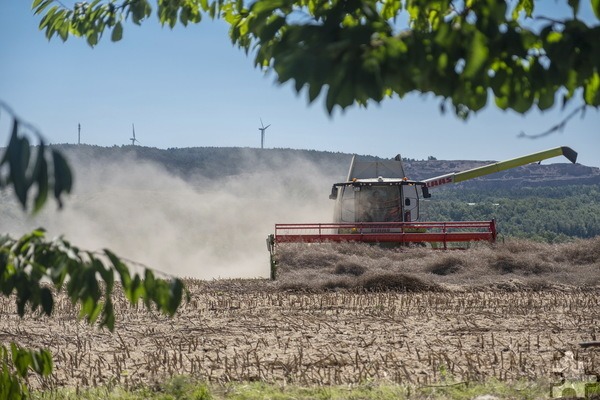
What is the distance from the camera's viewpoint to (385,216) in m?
22.3

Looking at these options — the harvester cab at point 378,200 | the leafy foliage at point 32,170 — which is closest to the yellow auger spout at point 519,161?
the harvester cab at point 378,200

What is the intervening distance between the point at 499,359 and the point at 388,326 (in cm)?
240

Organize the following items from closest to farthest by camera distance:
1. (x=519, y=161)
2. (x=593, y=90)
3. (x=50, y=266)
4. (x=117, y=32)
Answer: (x=50, y=266) < (x=593, y=90) < (x=117, y=32) < (x=519, y=161)

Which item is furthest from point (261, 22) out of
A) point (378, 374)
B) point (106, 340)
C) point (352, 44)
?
point (106, 340)

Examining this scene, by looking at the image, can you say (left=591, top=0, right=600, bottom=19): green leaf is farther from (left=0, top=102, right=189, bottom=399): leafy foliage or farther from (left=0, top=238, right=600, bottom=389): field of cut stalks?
(left=0, top=238, right=600, bottom=389): field of cut stalks

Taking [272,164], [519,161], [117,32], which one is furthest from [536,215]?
[117,32]

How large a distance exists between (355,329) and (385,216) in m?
13.4

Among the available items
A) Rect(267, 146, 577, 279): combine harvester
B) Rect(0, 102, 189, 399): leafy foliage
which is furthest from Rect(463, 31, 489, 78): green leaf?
Rect(267, 146, 577, 279): combine harvester

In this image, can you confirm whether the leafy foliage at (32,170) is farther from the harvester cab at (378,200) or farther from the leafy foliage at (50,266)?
the harvester cab at (378,200)

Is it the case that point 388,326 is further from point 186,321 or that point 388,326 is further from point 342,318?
point 186,321

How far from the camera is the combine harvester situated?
786 inches

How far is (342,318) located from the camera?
→ 32.9 ft

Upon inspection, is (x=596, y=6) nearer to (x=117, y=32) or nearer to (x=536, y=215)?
(x=117, y=32)

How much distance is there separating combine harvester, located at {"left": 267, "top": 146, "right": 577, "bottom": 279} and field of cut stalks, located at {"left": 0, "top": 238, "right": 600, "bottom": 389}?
2.91 m
